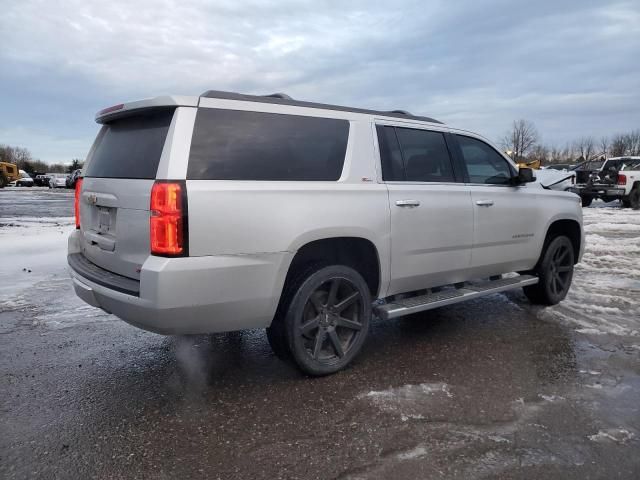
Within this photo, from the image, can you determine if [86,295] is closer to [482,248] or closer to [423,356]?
[423,356]

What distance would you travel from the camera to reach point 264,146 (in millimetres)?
A: 3414

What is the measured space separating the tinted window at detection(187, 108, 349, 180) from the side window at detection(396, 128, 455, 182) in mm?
660

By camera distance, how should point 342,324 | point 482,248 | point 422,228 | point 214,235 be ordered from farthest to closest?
point 482,248 < point 422,228 < point 342,324 < point 214,235

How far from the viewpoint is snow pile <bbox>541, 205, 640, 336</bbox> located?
5078mm

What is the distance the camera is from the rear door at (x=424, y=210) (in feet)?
13.3

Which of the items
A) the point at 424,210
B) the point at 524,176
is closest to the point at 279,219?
the point at 424,210

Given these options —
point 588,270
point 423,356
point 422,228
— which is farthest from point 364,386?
point 588,270

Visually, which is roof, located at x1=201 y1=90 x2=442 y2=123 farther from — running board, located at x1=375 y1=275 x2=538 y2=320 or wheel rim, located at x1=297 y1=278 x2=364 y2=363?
running board, located at x1=375 y1=275 x2=538 y2=320

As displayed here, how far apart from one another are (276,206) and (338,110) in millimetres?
1090

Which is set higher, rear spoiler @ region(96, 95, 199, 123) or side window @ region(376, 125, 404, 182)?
rear spoiler @ region(96, 95, 199, 123)

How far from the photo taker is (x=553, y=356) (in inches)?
165

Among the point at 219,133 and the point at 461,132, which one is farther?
the point at 461,132

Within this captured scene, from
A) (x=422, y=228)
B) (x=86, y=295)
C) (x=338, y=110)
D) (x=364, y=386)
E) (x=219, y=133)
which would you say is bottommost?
(x=364, y=386)

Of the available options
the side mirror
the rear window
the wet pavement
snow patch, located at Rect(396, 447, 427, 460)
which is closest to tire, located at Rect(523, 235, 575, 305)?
the wet pavement
